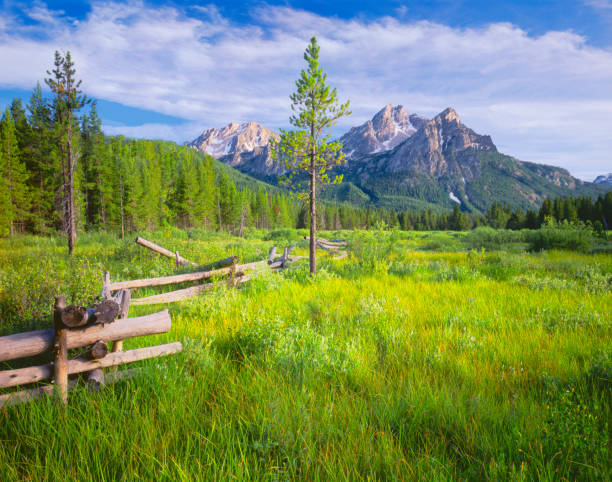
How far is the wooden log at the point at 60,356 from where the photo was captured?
2692mm

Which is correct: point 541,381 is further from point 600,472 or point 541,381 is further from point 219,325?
point 219,325

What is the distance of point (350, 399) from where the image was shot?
2.83 m

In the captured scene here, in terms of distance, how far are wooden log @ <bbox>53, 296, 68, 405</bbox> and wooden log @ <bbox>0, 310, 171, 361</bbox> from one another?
2.5 inches

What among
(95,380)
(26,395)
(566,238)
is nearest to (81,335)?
(95,380)

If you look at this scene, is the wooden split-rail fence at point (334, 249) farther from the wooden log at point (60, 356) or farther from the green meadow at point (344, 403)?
the wooden log at point (60, 356)

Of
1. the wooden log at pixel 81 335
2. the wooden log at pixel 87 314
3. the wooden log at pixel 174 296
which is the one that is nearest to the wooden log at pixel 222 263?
the wooden log at pixel 174 296

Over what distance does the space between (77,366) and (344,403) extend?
9.85ft

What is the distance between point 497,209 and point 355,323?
367ft

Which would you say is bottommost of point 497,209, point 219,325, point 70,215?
point 219,325

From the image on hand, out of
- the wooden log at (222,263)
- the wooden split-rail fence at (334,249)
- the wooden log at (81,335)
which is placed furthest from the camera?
the wooden split-rail fence at (334,249)

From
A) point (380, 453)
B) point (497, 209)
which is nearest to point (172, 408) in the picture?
point (380, 453)

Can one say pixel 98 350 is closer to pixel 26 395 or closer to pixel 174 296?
pixel 26 395

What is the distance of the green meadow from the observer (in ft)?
6.62

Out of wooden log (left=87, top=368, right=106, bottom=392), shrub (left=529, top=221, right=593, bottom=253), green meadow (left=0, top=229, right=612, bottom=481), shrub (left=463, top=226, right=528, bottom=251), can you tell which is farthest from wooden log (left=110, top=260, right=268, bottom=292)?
shrub (left=463, top=226, right=528, bottom=251)
